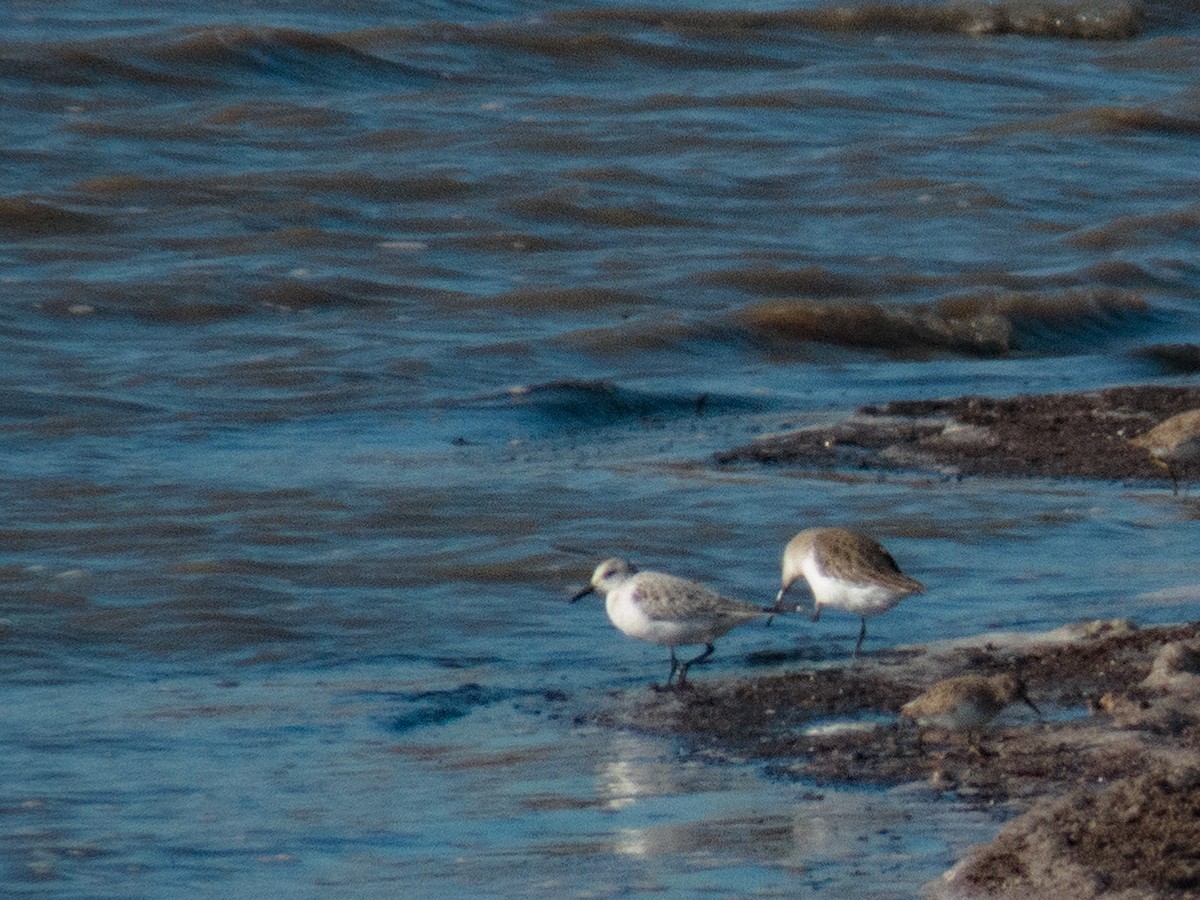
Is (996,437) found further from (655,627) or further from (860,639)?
(655,627)

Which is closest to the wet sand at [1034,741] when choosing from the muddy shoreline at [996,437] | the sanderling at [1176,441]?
the sanderling at [1176,441]

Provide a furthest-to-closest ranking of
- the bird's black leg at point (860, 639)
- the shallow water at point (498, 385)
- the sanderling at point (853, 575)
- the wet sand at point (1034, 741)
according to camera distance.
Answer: the bird's black leg at point (860, 639) < the sanderling at point (853, 575) < the shallow water at point (498, 385) < the wet sand at point (1034, 741)

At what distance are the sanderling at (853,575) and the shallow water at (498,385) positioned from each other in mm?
255

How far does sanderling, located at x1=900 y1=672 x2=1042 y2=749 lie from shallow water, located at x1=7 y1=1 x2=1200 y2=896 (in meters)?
0.40

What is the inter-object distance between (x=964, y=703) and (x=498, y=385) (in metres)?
6.69

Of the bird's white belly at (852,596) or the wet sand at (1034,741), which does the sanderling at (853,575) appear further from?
the wet sand at (1034,741)

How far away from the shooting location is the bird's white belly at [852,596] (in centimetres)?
629

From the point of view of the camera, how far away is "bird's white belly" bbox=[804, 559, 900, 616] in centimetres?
629

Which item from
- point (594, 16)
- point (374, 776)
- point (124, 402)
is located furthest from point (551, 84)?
point (374, 776)

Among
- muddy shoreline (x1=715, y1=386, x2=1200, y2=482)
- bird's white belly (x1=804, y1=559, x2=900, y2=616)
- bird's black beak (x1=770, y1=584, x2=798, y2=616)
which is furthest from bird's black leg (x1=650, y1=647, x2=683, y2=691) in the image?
muddy shoreline (x1=715, y1=386, x2=1200, y2=482)

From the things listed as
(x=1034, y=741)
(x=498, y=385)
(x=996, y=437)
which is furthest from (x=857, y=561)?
(x=498, y=385)

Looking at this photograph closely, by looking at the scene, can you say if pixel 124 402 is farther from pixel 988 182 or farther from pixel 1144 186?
pixel 1144 186

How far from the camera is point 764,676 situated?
20.3 ft

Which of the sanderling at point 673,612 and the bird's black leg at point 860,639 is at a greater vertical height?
the sanderling at point 673,612
